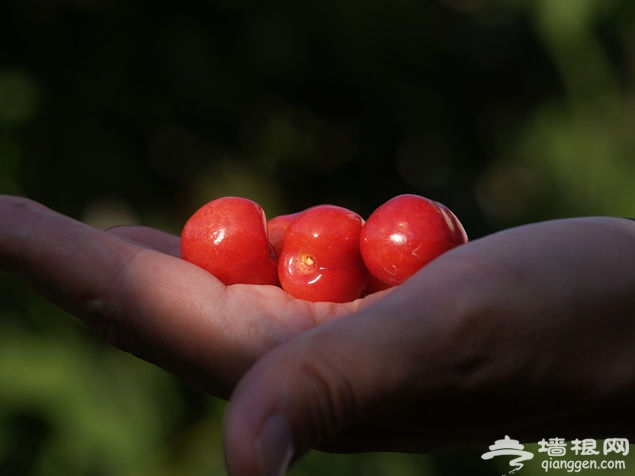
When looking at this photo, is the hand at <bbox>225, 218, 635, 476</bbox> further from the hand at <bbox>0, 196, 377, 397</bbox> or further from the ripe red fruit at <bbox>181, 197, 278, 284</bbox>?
the ripe red fruit at <bbox>181, 197, 278, 284</bbox>

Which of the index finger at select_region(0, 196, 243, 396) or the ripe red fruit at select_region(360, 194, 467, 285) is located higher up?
the ripe red fruit at select_region(360, 194, 467, 285)

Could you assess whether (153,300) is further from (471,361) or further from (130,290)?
(471,361)

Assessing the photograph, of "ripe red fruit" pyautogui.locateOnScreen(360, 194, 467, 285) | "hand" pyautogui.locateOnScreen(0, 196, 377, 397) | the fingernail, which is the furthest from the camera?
"ripe red fruit" pyautogui.locateOnScreen(360, 194, 467, 285)

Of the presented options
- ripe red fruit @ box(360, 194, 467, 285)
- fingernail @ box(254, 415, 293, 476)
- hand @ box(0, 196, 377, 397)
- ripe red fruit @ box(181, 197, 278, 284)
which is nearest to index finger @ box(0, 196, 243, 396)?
hand @ box(0, 196, 377, 397)

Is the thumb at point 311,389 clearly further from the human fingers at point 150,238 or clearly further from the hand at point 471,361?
the human fingers at point 150,238

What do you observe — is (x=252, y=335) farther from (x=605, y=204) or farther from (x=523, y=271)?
(x=605, y=204)

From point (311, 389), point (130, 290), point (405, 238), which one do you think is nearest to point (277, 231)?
point (405, 238)

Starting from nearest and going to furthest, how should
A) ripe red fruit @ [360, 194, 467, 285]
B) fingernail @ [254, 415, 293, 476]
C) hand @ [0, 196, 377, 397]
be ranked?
fingernail @ [254, 415, 293, 476], hand @ [0, 196, 377, 397], ripe red fruit @ [360, 194, 467, 285]

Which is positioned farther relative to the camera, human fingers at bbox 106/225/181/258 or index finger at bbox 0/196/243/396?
human fingers at bbox 106/225/181/258

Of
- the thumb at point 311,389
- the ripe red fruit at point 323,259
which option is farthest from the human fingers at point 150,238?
the thumb at point 311,389
